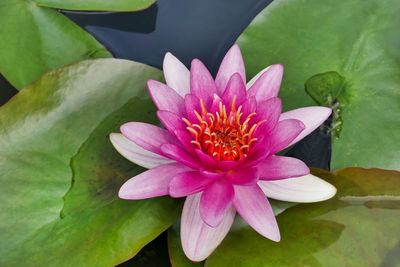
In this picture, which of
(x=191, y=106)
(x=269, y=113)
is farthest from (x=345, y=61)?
(x=191, y=106)

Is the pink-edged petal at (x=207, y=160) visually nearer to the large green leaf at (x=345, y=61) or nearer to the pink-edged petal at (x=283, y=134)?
the pink-edged petal at (x=283, y=134)

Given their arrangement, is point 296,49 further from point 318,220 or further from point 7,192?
point 7,192

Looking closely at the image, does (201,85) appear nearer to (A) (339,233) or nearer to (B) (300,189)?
(B) (300,189)

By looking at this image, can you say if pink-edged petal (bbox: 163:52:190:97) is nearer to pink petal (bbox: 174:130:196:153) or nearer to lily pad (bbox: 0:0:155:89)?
pink petal (bbox: 174:130:196:153)

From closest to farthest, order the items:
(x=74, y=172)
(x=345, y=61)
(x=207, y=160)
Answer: (x=207, y=160)
(x=74, y=172)
(x=345, y=61)

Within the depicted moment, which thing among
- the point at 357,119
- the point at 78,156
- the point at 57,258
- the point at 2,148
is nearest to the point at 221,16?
the point at 357,119
